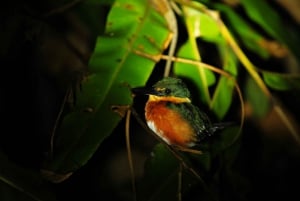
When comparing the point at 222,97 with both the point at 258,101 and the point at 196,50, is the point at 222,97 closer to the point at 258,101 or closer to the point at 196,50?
the point at 196,50

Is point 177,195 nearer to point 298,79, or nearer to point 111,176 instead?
point 298,79

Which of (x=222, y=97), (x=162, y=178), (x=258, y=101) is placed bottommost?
(x=258, y=101)

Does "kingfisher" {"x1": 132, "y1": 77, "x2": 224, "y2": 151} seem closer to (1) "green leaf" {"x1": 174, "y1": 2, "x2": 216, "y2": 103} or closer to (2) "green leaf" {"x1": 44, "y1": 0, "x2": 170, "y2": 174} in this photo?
(2) "green leaf" {"x1": 44, "y1": 0, "x2": 170, "y2": 174}

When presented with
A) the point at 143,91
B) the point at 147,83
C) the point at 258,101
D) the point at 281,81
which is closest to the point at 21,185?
the point at 143,91

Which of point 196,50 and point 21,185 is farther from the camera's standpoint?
point 196,50

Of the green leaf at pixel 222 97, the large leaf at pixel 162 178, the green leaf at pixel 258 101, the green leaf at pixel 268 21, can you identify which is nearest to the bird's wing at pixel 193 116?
the large leaf at pixel 162 178

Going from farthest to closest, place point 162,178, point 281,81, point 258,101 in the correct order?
point 258,101
point 281,81
point 162,178

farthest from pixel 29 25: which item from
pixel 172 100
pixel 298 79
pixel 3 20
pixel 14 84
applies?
pixel 298 79
